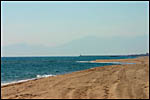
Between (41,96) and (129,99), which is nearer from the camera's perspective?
(129,99)

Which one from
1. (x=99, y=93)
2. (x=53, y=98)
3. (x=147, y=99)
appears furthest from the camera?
(x=99, y=93)

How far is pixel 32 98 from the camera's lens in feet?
41.4

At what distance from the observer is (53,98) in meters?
12.5

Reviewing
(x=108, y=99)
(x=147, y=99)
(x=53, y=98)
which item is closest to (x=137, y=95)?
(x=147, y=99)

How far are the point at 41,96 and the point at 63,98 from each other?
131 centimetres

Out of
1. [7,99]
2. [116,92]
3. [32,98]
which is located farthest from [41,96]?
[116,92]

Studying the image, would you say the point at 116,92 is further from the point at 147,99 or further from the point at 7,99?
the point at 7,99

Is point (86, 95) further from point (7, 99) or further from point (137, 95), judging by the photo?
point (7, 99)

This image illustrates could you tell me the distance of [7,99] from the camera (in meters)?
12.9

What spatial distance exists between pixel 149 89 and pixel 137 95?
5.54ft

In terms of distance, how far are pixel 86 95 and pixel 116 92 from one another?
1.70m

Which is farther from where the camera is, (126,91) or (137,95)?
(126,91)

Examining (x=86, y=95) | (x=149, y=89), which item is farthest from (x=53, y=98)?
(x=149, y=89)

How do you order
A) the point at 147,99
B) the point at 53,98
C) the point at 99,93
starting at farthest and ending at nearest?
the point at 99,93, the point at 53,98, the point at 147,99
